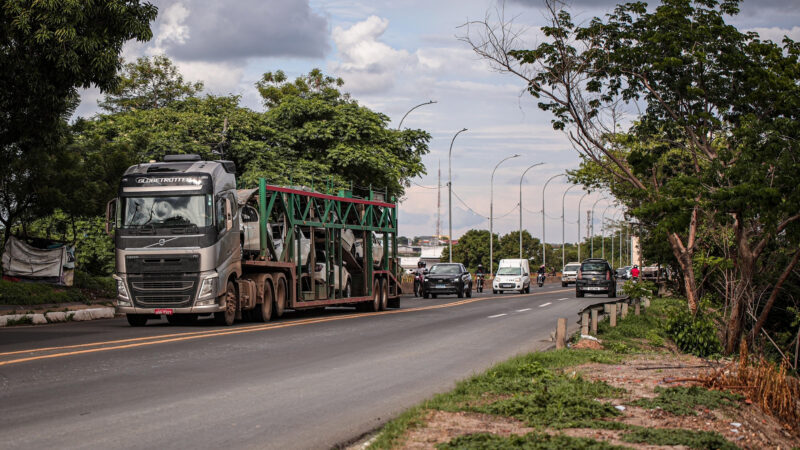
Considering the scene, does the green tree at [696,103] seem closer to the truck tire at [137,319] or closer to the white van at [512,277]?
the truck tire at [137,319]

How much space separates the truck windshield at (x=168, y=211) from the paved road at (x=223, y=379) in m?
2.34

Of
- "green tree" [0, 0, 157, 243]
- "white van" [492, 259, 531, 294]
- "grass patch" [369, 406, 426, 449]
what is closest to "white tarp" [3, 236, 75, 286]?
"green tree" [0, 0, 157, 243]

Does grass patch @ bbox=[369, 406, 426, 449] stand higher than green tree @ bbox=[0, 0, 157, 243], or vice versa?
green tree @ bbox=[0, 0, 157, 243]

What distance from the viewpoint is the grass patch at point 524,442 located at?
21.0ft

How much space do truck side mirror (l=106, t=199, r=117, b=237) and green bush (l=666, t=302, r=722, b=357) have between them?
1267cm

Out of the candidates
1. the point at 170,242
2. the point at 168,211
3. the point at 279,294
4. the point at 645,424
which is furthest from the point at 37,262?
the point at 645,424

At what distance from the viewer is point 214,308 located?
19.2 m

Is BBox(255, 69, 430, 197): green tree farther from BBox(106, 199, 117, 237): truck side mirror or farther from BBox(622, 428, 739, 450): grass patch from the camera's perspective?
BBox(622, 428, 739, 450): grass patch

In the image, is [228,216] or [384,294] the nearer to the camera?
[228,216]

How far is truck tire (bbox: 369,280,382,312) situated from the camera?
92.0 feet

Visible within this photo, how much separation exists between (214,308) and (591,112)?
1016cm

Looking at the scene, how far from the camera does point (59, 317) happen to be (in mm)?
22062

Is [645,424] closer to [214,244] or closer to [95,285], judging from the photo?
[214,244]

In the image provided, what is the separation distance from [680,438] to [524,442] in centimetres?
127
